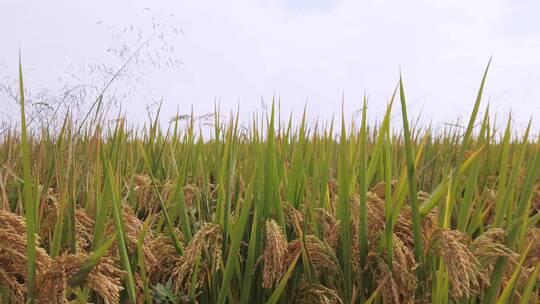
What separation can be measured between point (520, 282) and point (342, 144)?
647mm

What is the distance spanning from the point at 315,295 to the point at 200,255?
11.9 inches

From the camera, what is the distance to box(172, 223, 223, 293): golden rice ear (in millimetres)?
1296

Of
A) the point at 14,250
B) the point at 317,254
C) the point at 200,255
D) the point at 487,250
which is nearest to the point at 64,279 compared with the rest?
the point at 14,250

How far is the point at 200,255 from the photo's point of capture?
138cm

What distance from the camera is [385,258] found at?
1389 mm

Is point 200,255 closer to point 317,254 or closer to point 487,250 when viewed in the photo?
point 317,254

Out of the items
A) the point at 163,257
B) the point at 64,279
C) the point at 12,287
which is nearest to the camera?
the point at 64,279

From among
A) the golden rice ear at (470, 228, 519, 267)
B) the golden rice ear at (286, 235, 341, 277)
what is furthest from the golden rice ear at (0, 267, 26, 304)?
the golden rice ear at (470, 228, 519, 267)

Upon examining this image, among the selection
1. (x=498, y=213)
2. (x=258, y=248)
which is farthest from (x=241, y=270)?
(x=498, y=213)

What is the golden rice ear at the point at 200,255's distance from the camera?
4.25 feet

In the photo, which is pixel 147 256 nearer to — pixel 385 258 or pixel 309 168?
pixel 385 258

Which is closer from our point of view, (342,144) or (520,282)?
(342,144)

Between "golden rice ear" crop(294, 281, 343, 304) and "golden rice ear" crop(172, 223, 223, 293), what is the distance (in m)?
0.22

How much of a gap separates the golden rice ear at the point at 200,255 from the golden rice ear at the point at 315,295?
0.22 metres
